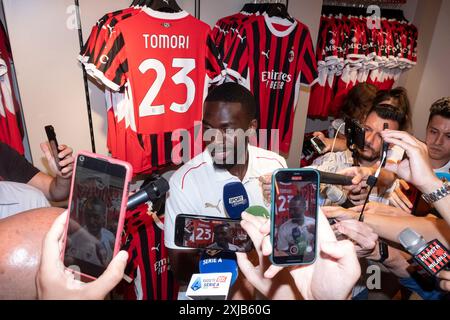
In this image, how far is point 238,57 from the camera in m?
2.18

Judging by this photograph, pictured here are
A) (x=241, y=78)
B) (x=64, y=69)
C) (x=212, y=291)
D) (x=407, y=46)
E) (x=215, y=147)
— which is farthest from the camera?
(x=407, y=46)

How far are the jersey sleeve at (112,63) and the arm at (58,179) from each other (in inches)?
23.5

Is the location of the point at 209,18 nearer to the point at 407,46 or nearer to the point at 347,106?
the point at 347,106

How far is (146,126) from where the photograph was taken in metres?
1.91

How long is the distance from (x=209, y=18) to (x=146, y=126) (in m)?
0.94

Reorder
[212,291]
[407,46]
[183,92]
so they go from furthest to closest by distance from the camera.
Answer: [407,46] < [183,92] < [212,291]

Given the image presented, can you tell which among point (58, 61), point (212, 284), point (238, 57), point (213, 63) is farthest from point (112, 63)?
point (212, 284)

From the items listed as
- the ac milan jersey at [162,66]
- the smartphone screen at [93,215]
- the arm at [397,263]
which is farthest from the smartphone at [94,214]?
the ac milan jersey at [162,66]

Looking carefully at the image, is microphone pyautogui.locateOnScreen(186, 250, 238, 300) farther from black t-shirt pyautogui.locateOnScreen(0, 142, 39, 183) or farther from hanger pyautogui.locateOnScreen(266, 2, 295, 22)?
hanger pyautogui.locateOnScreen(266, 2, 295, 22)

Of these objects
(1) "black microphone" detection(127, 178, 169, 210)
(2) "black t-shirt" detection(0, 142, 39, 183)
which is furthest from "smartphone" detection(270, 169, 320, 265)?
(2) "black t-shirt" detection(0, 142, 39, 183)

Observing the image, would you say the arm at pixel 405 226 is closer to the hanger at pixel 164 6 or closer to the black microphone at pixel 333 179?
the black microphone at pixel 333 179

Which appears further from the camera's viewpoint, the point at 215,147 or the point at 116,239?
the point at 215,147

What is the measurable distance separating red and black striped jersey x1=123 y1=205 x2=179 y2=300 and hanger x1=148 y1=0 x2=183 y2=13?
1127 mm
